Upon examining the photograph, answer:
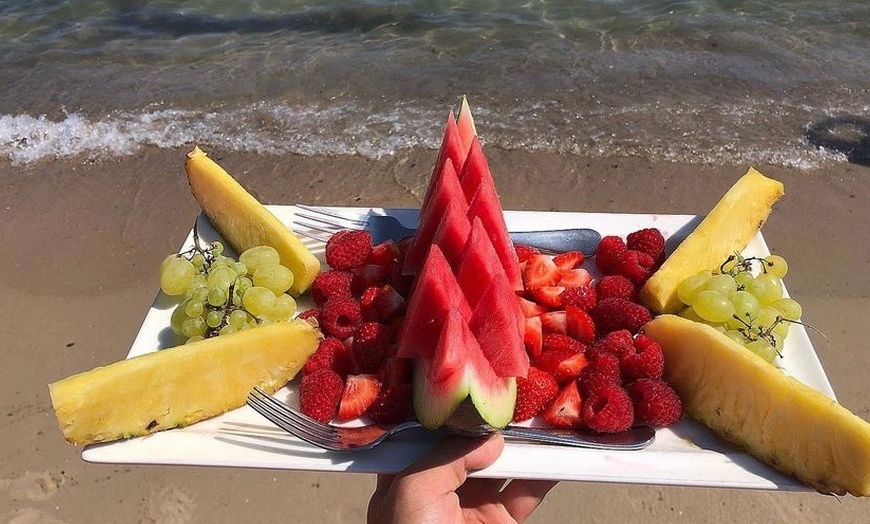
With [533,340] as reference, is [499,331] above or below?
above

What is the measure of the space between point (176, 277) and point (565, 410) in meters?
1.31

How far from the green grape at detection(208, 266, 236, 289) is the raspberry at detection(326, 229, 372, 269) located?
1.08ft

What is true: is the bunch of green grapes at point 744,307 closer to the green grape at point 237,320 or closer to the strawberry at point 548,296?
the strawberry at point 548,296

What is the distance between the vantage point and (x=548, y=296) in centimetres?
204

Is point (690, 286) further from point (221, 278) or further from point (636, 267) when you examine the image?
point (221, 278)

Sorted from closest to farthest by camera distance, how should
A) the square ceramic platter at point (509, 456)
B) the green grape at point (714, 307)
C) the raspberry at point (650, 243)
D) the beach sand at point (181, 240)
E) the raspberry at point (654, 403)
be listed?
1. the square ceramic platter at point (509, 456)
2. the raspberry at point (654, 403)
3. the green grape at point (714, 307)
4. the raspberry at point (650, 243)
5. the beach sand at point (181, 240)

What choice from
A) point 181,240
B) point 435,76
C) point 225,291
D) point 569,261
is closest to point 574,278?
point 569,261

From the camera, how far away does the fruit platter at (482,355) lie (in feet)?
5.25

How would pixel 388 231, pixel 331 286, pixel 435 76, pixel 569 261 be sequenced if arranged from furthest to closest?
pixel 435 76, pixel 388 231, pixel 569 261, pixel 331 286

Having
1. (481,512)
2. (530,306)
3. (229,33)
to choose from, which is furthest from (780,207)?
(229,33)

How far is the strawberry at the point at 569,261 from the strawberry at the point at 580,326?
24 cm

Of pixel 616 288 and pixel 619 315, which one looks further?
pixel 616 288

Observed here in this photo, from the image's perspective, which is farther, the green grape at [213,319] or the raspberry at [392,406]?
the green grape at [213,319]

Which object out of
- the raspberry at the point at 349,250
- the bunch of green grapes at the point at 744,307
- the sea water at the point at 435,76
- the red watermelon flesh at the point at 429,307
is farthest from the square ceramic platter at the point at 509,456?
the sea water at the point at 435,76
